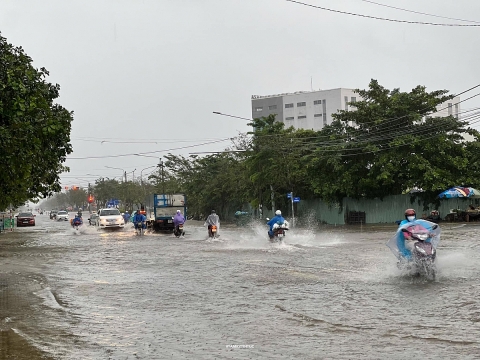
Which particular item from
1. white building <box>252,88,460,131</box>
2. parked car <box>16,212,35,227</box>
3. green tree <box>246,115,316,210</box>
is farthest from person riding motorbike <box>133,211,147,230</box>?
white building <box>252,88,460,131</box>

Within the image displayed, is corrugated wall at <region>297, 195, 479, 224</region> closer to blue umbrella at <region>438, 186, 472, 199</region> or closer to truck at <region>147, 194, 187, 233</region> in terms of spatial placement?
blue umbrella at <region>438, 186, 472, 199</region>

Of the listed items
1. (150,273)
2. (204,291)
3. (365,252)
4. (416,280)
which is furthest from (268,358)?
(365,252)

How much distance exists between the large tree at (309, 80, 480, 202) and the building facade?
73383 millimetres

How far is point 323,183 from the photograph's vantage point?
49812mm

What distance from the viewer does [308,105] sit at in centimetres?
12838

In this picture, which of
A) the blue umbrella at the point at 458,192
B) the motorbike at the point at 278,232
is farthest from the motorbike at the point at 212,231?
the blue umbrella at the point at 458,192

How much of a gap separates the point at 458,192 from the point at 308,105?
88.0 meters

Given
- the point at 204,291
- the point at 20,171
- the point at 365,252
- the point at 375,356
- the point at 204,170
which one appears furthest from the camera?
the point at 204,170

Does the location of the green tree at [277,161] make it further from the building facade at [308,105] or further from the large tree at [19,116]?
the building facade at [308,105]

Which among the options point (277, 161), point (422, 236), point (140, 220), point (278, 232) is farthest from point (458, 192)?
point (422, 236)

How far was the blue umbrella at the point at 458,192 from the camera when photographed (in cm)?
4162

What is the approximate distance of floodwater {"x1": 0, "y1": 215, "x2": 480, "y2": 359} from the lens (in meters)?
7.80

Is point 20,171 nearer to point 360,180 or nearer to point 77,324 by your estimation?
point 77,324

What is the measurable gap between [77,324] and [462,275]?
8282 mm
